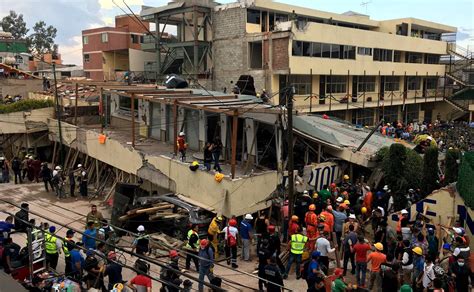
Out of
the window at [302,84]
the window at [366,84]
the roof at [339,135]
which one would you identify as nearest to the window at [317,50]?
the window at [302,84]

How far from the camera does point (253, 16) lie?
33469 millimetres

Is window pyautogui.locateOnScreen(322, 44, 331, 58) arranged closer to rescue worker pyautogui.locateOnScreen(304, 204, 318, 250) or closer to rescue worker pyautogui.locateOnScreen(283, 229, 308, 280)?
rescue worker pyautogui.locateOnScreen(304, 204, 318, 250)

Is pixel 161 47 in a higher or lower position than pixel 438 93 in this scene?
higher

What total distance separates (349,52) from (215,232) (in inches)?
1031

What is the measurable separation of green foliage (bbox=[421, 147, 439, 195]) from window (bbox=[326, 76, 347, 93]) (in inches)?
770

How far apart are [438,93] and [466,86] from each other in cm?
335

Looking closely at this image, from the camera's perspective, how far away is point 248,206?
14648 millimetres

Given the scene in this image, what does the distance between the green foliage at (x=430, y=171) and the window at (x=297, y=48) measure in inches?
627

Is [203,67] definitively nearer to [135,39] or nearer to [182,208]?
[135,39]

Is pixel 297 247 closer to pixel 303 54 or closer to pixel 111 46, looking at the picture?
pixel 303 54

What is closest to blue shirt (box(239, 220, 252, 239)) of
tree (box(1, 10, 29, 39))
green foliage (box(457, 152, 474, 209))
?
green foliage (box(457, 152, 474, 209))

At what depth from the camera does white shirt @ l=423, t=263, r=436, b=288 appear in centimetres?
1000

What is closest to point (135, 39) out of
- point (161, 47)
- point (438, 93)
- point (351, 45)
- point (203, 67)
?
point (161, 47)

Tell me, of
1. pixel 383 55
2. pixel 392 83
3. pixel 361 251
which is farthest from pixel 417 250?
pixel 392 83
